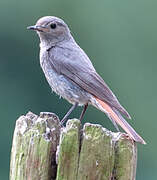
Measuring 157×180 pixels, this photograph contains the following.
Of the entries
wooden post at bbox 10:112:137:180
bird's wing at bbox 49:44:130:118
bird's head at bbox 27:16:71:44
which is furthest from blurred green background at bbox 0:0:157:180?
wooden post at bbox 10:112:137:180

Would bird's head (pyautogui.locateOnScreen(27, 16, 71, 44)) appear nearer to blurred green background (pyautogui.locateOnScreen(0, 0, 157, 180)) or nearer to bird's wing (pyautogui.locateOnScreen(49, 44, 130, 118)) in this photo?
bird's wing (pyautogui.locateOnScreen(49, 44, 130, 118))

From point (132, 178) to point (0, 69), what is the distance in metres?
21.5

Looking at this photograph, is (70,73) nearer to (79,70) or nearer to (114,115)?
(79,70)

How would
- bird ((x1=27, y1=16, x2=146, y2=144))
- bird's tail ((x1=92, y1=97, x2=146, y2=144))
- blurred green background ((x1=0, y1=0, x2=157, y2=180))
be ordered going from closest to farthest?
1. bird's tail ((x1=92, y1=97, x2=146, y2=144))
2. bird ((x1=27, y1=16, x2=146, y2=144))
3. blurred green background ((x1=0, y1=0, x2=157, y2=180))

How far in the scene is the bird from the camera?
867cm

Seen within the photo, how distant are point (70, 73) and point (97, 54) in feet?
63.8

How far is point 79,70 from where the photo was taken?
29.3ft

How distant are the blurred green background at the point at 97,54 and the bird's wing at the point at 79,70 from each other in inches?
603

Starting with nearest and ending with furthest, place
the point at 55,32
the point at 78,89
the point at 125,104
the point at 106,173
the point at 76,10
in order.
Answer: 1. the point at 106,173
2. the point at 78,89
3. the point at 55,32
4. the point at 125,104
5. the point at 76,10

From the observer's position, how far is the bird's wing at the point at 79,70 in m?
8.70

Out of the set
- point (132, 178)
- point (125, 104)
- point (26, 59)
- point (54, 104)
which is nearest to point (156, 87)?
point (125, 104)

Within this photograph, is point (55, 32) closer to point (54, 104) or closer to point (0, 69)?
point (54, 104)

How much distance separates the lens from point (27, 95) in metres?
27.2

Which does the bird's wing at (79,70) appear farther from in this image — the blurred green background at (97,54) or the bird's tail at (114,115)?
the blurred green background at (97,54)
